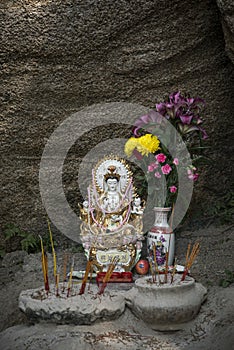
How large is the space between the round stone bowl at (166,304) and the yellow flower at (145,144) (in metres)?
0.96

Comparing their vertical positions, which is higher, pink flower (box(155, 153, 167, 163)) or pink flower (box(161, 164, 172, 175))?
pink flower (box(155, 153, 167, 163))

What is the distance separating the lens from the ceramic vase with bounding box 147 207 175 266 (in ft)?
11.5

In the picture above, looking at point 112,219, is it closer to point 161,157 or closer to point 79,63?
point 161,157

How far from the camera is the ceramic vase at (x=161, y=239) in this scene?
11.5 ft

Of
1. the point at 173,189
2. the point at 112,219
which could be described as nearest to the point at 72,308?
the point at 112,219

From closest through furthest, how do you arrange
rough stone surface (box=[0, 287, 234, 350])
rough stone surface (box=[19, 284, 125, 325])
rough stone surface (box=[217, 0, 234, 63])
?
rough stone surface (box=[0, 287, 234, 350]) < rough stone surface (box=[19, 284, 125, 325]) < rough stone surface (box=[217, 0, 234, 63])

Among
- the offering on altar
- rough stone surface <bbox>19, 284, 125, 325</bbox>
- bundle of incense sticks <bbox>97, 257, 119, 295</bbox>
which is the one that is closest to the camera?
rough stone surface <bbox>19, 284, 125, 325</bbox>

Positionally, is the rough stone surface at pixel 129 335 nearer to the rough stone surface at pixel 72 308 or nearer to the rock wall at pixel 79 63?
the rough stone surface at pixel 72 308

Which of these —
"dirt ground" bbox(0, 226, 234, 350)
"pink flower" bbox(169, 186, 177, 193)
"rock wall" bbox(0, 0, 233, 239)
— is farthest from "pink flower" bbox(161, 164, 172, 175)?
"rock wall" bbox(0, 0, 233, 239)

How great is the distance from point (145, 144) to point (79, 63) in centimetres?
105

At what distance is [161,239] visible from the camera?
352 centimetres

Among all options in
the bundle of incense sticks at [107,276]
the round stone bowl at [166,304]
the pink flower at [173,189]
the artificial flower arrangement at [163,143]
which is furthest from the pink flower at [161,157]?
the round stone bowl at [166,304]

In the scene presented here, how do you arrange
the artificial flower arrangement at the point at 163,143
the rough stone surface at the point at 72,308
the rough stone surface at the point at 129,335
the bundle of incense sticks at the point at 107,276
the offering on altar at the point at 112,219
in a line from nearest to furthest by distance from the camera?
the rough stone surface at the point at 129,335 → the rough stone surface at the point at 72,308 → the bundle of incense sticks at the point at 107,276 → the offering on altar at the point at 112,219 → the artificial flower arrangement at the point at 163,143

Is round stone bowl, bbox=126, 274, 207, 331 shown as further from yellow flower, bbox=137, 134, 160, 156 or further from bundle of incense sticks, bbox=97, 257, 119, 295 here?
yellow flower, bbox=137, 134, 160, 156
